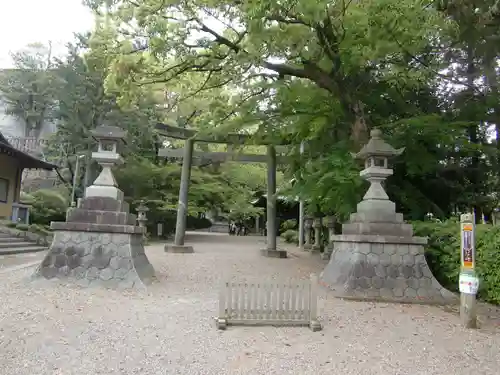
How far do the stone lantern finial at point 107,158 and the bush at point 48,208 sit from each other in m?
13.5

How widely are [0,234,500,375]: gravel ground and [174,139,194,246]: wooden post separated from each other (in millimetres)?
8386

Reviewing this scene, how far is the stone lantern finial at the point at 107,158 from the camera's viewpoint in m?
8.27

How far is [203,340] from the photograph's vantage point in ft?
15.5

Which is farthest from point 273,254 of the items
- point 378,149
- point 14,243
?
point 14,243

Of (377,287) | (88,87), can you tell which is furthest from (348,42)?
(88,87)

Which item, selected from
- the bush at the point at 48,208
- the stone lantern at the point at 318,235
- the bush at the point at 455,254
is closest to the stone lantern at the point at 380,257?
the bush at the point at 455,254

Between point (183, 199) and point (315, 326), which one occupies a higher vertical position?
point (183, 199)

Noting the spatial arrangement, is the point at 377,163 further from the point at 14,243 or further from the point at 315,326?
the point at 14,243

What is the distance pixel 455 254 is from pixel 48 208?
1898cm

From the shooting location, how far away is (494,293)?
7.03m

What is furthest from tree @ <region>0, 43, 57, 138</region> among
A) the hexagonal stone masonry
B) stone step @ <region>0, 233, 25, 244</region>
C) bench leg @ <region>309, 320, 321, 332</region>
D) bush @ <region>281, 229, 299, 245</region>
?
bench leg @ <region>309, 320, 321, 332</region>

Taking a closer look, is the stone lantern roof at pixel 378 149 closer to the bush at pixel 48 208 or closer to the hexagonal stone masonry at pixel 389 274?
the hexagonal stone masonry at pixel 389 274

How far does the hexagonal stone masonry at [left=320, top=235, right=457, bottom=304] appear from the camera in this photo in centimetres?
749

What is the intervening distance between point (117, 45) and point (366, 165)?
21.6 ft
